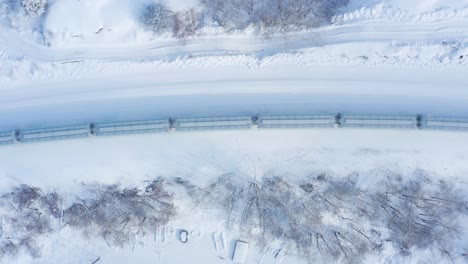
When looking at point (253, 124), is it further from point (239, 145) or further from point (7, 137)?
point (7, 137)

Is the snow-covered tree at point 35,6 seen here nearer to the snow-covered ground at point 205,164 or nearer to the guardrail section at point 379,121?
the snow-covered ground at point 205,164

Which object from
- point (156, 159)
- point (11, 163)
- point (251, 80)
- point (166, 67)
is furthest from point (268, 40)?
point (11, 163)

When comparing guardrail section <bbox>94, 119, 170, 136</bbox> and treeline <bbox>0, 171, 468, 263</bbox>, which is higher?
guardrail section <bbox>94, 119, 170, 136</bbox>

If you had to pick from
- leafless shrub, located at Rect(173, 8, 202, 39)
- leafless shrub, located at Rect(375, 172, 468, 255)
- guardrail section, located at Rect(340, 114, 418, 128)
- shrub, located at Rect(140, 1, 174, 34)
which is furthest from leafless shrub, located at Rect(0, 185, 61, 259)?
leafless shrub, located at Rect(375, 172, 468, 255)

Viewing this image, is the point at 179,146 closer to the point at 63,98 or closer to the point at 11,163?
the point at 63,98

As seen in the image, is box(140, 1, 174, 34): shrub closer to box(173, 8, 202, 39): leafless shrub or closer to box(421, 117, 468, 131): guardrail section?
box(173, 8, 202, 39): leafless shrub

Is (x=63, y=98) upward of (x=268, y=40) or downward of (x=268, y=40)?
downward
